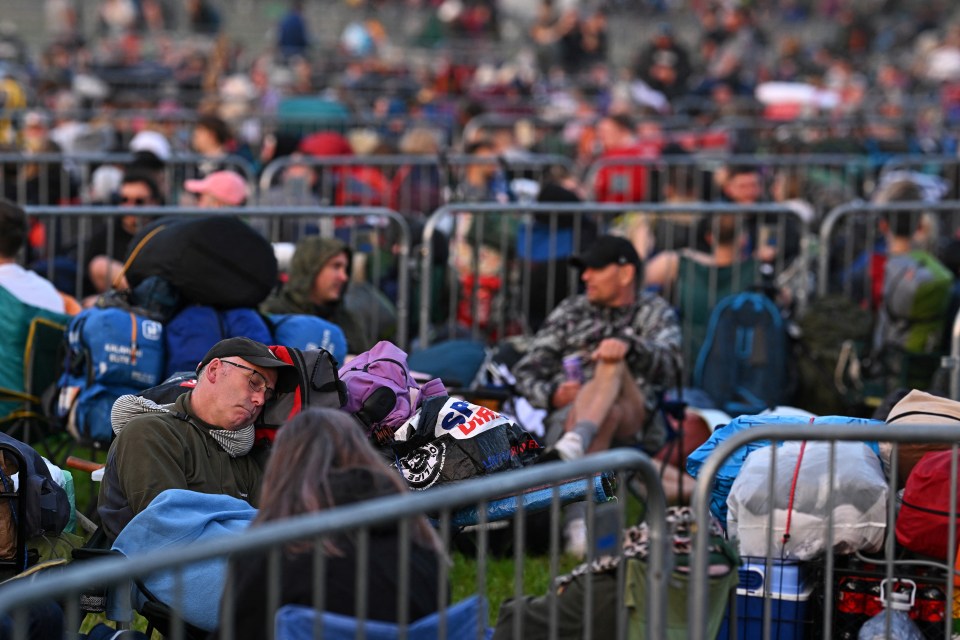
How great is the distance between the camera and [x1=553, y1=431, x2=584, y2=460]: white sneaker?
7547 millimetres

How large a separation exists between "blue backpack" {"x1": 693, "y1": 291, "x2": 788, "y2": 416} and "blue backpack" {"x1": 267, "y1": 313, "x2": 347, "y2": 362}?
7.43ft

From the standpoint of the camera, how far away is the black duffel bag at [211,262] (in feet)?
23.6

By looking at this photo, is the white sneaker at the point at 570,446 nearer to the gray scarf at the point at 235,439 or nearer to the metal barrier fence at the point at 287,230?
the metal barrier fence at the point at 287,230

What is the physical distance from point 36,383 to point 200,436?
7.46 feet

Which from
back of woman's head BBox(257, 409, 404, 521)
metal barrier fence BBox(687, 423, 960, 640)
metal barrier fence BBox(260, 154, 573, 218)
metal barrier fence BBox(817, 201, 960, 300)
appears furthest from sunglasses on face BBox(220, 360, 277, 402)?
metal barrier fence BBox(260, 154, 573, 218)

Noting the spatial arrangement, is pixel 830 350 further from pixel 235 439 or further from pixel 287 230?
pixel 235 439

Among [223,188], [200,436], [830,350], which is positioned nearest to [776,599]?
[200,436]

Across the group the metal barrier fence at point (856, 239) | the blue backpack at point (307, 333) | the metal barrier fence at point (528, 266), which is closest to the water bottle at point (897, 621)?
the blue backpack at point (307, 333)

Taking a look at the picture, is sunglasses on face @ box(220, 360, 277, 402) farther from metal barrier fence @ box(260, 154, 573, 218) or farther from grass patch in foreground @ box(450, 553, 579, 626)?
metal barrier fence @ box(260, 154, 573, 218)

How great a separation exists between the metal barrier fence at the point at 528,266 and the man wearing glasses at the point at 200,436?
3.70 meters

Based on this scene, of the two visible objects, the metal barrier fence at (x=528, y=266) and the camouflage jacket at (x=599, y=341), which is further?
the metal barrier fence at (x=528, y=266)

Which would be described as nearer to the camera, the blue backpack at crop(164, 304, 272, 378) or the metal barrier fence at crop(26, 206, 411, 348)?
the blue backpack at crop(164, 304, 272, 378)

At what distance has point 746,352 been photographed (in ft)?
28.7

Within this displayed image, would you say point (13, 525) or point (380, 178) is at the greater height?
point (380, 178)
